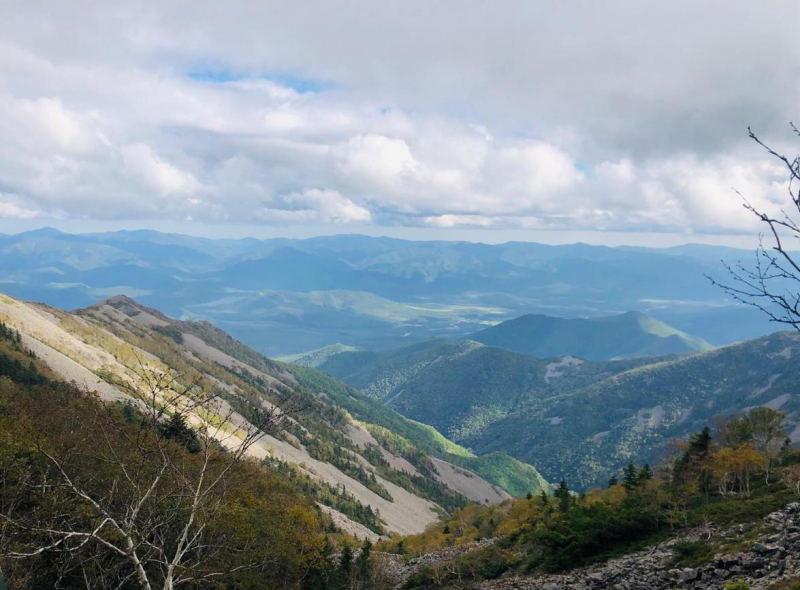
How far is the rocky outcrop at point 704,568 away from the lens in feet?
70.6

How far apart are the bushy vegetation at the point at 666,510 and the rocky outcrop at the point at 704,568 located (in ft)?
5.96

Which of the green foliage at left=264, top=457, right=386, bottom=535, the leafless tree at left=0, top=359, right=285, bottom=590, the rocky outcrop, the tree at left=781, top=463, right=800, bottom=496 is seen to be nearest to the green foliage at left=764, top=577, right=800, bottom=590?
the rocky outcrop

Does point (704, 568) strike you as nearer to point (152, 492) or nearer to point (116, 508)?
point (152, 492)

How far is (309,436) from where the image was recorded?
636 ft

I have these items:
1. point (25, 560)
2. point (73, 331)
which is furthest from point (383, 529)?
point (73, 331)

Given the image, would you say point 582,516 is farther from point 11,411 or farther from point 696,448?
point 11,411

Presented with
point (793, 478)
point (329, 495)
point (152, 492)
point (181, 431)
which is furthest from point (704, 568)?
point (329, 495)

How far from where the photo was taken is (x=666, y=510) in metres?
39.6

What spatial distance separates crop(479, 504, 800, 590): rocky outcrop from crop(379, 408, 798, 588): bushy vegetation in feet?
5.96

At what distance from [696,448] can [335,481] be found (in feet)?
404

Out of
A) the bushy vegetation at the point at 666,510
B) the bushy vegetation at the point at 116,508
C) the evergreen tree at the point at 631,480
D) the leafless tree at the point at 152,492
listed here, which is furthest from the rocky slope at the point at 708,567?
the evergreen tree at the point at 631,480

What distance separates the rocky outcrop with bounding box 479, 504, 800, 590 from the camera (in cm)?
2151

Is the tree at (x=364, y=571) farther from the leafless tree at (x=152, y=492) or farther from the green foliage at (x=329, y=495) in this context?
the green foliage at (x=329, y=495)

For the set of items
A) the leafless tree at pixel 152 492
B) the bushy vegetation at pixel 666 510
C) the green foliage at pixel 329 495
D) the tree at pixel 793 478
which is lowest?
the green foliage at pixel 329 495
